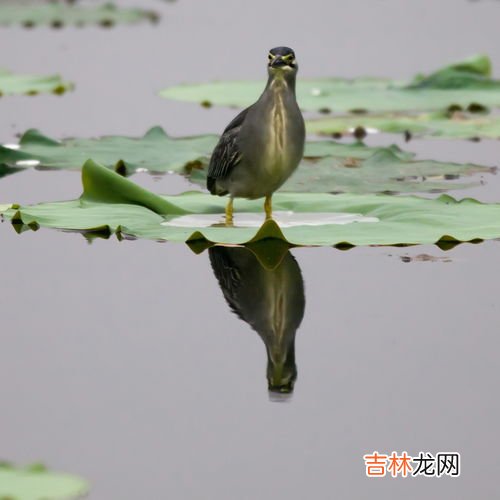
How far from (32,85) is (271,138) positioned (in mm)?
5805

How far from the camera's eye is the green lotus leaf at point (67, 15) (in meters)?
18.5

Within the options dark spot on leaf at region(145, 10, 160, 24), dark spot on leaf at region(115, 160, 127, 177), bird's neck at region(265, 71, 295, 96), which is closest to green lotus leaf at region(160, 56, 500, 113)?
dark spot on leaf at region(115, 160, 127, 177)

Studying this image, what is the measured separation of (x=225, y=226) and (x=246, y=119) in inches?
20.7

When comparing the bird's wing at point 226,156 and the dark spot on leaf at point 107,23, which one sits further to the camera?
the dark spot on leaf at point 107,23

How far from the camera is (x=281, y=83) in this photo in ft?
24.2

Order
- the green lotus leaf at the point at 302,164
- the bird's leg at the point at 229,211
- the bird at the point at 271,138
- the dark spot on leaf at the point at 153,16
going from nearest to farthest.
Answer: the bird at the point at 271,138, the bird's leg at the point at 229,211, the green lotus leaf at the point at 302,164, the dark spot on leaf at the point at 153,16

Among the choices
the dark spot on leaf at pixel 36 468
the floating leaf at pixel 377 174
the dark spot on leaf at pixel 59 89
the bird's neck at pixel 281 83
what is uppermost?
the bird's neck at pixel 281 83

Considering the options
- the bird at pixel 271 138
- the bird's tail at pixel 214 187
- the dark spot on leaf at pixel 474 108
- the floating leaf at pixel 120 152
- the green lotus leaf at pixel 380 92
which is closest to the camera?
the bird at pixel 271 138

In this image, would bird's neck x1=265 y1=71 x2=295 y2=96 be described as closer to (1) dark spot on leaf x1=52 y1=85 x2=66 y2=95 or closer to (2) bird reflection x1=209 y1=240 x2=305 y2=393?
(2) bird reflection x1=209 y1=240 x2=305 y2=393

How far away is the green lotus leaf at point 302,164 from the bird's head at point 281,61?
3.37 feet

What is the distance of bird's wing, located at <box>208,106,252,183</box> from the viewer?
7.44 m

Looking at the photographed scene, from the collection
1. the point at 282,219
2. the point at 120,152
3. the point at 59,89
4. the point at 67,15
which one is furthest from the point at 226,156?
the point at 67,15

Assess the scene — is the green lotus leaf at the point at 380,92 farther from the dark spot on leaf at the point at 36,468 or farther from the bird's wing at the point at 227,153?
the dark spot on leaf at the point at 36,468

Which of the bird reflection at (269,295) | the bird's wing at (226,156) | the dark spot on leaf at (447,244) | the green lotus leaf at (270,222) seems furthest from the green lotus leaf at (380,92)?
the bird reflection at (269,295)
